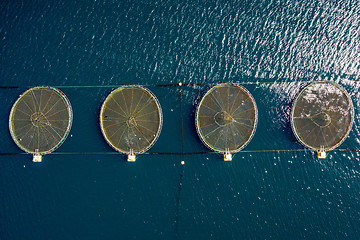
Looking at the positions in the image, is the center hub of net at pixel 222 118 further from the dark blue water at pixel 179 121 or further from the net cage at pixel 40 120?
the net cage at pixel 40 120

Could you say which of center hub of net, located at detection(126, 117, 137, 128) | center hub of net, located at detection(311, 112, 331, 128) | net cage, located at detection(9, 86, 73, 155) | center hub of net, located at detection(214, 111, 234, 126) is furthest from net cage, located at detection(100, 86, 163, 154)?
center hub of net, located at detection(311, 112, 331, 128)

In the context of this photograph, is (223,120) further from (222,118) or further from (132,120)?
(132,120)

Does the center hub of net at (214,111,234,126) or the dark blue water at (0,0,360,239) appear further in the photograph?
the dark blue water at (0,0,360,239)

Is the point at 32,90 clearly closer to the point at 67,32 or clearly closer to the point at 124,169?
the point at 67,32

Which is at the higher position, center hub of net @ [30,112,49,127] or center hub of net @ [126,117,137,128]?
center hub of net @ [30,112,49,127]

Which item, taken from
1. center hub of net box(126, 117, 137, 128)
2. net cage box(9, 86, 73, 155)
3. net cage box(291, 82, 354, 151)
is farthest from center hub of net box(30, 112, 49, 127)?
net cage box(291, 82, 354, 151)

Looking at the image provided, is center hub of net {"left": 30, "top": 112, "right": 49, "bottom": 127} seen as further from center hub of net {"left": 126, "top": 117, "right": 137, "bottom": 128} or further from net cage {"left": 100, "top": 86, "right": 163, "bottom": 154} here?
center hub of net {"left": 126, "top": 117, "right": 137, "bottom": 128}

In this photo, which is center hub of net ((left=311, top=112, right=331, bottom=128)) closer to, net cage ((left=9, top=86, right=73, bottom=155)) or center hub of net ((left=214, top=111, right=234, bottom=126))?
center hub of net ((left=214, top=111, right=234, bottom=126))

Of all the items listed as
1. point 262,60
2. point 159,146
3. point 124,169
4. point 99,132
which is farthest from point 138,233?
point 262,60
